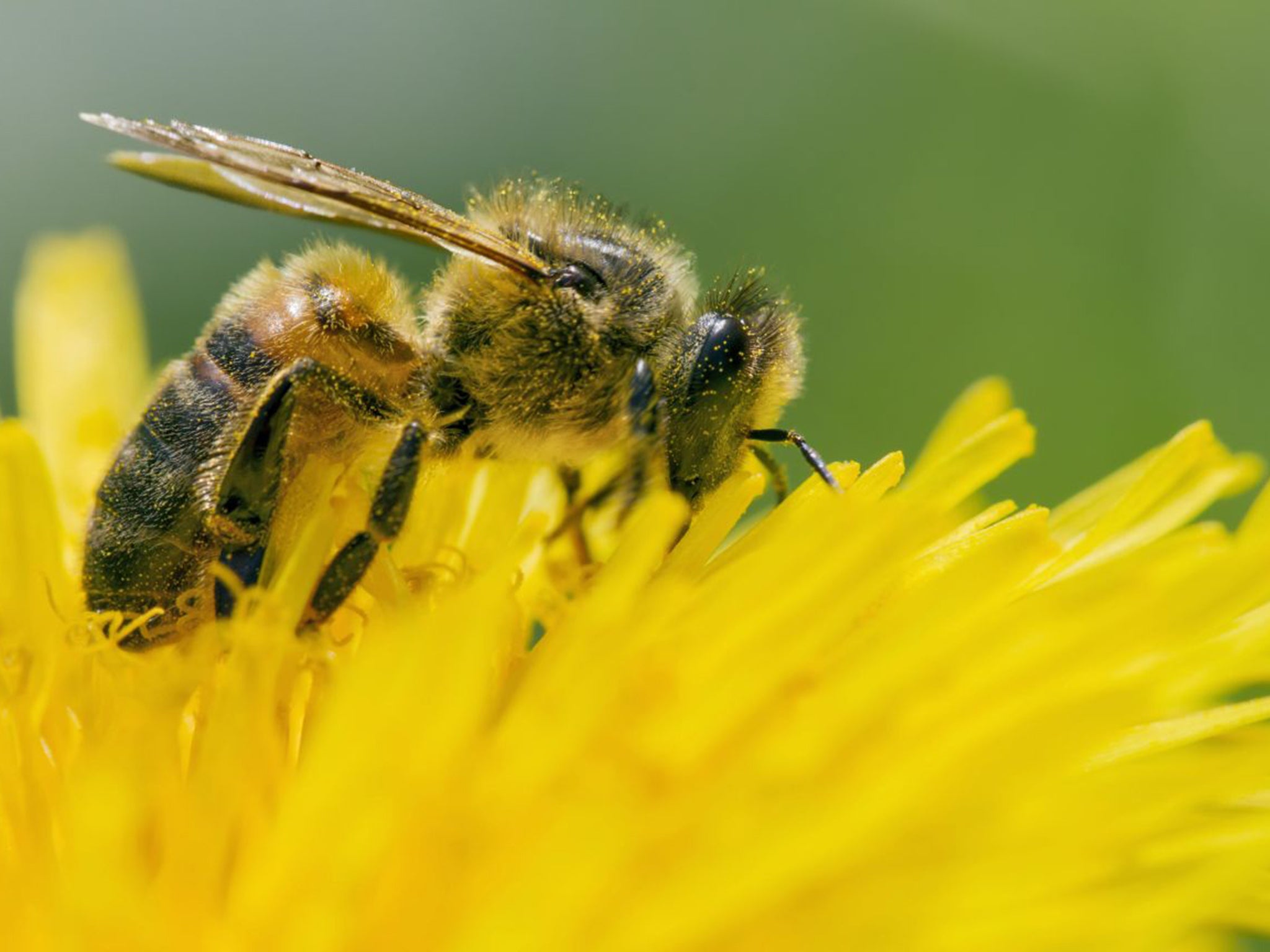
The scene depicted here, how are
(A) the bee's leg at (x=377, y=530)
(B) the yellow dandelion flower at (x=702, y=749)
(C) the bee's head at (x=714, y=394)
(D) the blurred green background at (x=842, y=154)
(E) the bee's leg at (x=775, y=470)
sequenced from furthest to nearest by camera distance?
(D) the blurred green background at (x=842, y=154)
(E) the bee's leg at (x=775, y=470)
(C) the bee's head at (x=714, y=394)
(A) the bee's leg at (x=377, y=530)
(B) the yellow dandelion flower at (x=702, y=749)

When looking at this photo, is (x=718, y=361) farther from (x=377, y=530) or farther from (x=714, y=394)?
(x=377, y=530)

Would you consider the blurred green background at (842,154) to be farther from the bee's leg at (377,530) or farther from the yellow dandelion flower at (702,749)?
the bee's leg at (377,530)

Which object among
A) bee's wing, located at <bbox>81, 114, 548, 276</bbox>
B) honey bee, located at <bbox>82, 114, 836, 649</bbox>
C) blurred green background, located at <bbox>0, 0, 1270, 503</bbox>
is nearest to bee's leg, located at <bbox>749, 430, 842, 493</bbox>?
honey bee, located at <bbox>82, 114, 836, 649</bbox>

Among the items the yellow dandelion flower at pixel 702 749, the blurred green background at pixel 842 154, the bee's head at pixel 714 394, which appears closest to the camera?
the yellow dandelion flower at pixel 702 749

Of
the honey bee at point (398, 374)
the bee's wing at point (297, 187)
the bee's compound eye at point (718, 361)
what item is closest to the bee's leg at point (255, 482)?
the honey bee at point (398, 374)

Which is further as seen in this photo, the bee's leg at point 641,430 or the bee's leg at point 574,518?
the bee's leg at point 574,518

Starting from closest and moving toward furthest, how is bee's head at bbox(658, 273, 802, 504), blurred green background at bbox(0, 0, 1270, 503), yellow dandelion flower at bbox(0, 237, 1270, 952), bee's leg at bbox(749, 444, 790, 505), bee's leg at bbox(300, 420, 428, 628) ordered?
yellow dandelion flower at bbox(0, 237, 1270, 952)
bee's leg at bbox(300, 420, 428, 628)
bee's head at bbox(658, 273, 802, 504)
bee's leg at bbox(749, 444, 790, 505)
blurred green background at bbox(0, 0, 1270, 503)

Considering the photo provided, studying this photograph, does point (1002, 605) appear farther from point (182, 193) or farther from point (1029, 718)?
point (182, 193)

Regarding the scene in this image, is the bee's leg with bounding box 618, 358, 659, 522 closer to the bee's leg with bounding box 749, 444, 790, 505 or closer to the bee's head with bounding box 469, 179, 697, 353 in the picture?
the bee's head with bounding box 469, 179, 697, 353
